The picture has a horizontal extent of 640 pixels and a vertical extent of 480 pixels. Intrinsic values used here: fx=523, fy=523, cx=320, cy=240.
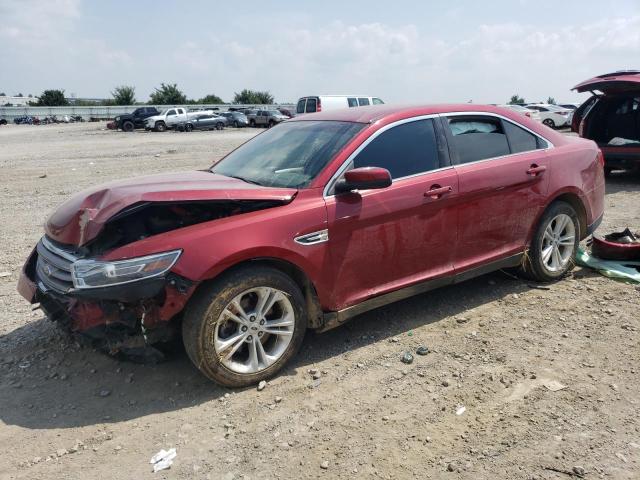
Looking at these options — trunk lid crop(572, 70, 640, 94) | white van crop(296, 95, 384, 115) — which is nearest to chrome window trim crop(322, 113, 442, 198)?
trunk lid crop(572, 70, 640, 94)

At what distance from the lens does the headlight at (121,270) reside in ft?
9.71

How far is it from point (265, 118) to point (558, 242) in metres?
Answer: 39.6

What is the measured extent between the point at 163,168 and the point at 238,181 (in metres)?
10.8

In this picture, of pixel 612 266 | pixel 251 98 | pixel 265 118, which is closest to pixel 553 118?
pixel 265 118

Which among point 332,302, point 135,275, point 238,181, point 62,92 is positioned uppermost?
point 62,92

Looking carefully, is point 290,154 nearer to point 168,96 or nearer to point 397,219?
point 397,219

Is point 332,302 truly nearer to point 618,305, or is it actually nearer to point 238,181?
point 238,181

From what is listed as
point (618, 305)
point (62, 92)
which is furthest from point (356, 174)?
point (62, 92)

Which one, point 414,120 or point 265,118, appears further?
Answer: point 265,118

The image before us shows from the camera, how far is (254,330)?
334cm

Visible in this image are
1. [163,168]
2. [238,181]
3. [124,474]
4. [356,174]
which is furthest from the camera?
[163,168]

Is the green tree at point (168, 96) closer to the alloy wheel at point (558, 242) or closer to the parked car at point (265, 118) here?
the parked car at point (265, 118)

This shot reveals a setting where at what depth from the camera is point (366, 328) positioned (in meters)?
4.18

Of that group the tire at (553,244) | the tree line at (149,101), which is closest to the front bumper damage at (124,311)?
the tire at (553,244)
